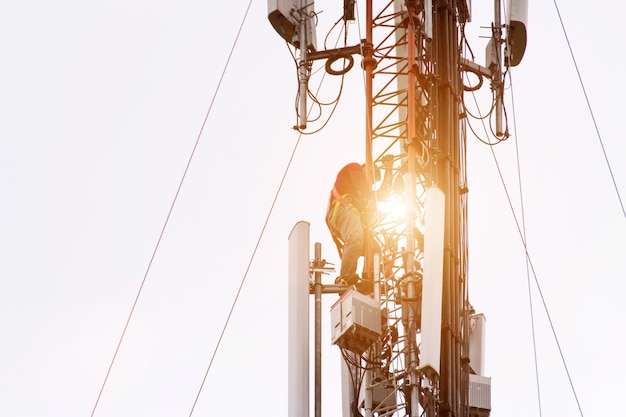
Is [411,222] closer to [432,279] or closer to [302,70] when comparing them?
[432,279]

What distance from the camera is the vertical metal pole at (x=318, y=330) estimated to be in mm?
33438

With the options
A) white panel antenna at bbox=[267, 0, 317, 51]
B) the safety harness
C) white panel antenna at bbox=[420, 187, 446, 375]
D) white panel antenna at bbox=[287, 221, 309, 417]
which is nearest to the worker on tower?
the safety harness

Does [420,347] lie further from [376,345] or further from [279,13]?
[279,13]

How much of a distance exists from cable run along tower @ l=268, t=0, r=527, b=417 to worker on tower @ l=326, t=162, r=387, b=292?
26cm

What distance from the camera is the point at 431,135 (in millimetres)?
35125

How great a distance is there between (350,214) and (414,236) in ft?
3.58

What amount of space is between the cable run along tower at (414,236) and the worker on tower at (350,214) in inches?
10.4

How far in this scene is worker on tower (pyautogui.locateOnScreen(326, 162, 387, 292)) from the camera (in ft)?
113

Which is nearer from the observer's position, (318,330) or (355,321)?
(355,321)

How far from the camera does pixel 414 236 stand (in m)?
34.6

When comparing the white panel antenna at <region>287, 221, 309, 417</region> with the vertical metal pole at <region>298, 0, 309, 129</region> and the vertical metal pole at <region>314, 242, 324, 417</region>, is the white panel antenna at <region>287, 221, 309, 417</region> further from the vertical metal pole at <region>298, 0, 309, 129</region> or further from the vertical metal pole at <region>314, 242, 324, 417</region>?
the vertical metal pole at <region>298, 0, 309, 129</region>

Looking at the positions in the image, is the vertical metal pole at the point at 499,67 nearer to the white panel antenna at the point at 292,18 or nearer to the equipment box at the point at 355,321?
the white panel antenna at the point at 292,18

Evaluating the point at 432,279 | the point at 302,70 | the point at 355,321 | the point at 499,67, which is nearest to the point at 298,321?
the point at 355,321

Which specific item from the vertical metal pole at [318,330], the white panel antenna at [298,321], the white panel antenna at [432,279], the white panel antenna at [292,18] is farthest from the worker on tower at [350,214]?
the white panel antenna at [292,18]
